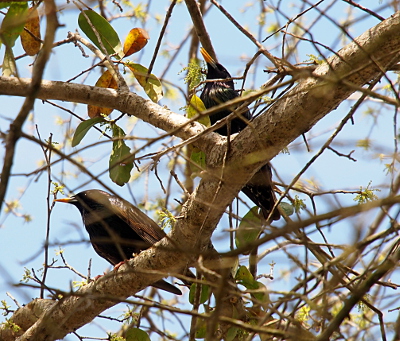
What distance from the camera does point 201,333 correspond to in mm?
3156

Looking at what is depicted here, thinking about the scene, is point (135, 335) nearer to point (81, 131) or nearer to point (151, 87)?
point (81, 131)

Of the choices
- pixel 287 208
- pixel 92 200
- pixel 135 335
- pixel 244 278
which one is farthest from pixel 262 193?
pixel 92 200

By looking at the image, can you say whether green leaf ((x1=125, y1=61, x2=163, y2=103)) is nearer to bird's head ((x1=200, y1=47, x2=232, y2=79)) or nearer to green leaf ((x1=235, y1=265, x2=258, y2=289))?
green leaf ((x1=235, y1=265, x2=258, y2=289))

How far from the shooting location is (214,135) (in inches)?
119

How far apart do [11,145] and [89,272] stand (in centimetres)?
235

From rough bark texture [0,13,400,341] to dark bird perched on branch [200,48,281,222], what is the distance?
2.00 feet

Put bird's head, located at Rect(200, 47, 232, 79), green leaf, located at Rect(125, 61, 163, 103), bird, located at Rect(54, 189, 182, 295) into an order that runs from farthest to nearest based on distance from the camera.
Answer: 1. bird's head, located at Rect(200, 47, 232, 79)
2. bird, located at Rect(54, 189, 182, 295)
3. green leaf, located at Rect(125, 61, 163, 103)

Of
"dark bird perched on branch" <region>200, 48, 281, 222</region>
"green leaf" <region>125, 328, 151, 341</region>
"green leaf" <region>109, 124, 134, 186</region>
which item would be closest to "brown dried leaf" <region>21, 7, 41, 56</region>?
"green leaf" <region>109, 124, 134, 186</region>

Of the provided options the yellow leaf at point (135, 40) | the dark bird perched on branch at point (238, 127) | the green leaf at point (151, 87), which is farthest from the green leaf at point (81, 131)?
the dark bird perched on branch at point (238, 127)

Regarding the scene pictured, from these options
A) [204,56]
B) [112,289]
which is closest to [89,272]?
[112,289]

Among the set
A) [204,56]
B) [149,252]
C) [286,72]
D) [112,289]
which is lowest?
[112,289]

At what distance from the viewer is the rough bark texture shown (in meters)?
2.38

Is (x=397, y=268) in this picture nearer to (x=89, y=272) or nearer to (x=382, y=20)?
(x=382, y=20)

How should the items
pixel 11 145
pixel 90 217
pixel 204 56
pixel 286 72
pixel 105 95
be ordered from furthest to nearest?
pixel 204 56 → pixel 90 217 → pixel 105 95 → pixel 286 72 → pixel 11 145
